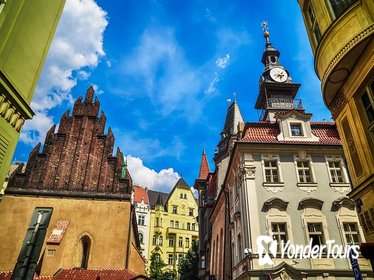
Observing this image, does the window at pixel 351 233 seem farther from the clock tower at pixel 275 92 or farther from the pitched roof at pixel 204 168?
the pitched roof at pixel 204 168

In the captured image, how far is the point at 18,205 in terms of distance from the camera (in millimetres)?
18453

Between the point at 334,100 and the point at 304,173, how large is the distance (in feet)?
26.9

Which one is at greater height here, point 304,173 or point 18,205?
point 304,173

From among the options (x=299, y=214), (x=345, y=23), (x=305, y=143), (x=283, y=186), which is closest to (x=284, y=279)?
(x=299, y=214)

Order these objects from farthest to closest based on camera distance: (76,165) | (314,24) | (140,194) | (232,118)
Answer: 1. (140,194)
2. (232,118)
3. (76,165)
4. (314,24)

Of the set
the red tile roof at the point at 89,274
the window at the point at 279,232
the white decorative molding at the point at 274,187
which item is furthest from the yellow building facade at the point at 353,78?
the red tile roof at the point at 89,274

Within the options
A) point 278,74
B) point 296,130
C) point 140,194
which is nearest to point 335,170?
point 296,130

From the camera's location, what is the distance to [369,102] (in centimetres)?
793

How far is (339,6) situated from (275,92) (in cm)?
2635

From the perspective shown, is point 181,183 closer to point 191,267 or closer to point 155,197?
point 155,197

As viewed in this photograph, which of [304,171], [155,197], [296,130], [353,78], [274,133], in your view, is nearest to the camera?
[353,78]

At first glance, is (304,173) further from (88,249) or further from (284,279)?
(88,249)

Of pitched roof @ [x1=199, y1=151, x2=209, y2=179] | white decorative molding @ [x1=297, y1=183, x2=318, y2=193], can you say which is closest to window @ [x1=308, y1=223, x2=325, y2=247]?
white decorative molding @ [x1=297, y1=183, x2=318, y2=193]

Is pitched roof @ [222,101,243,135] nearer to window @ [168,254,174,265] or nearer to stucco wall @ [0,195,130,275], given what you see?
stucco wall @ [0,195,130,275]
